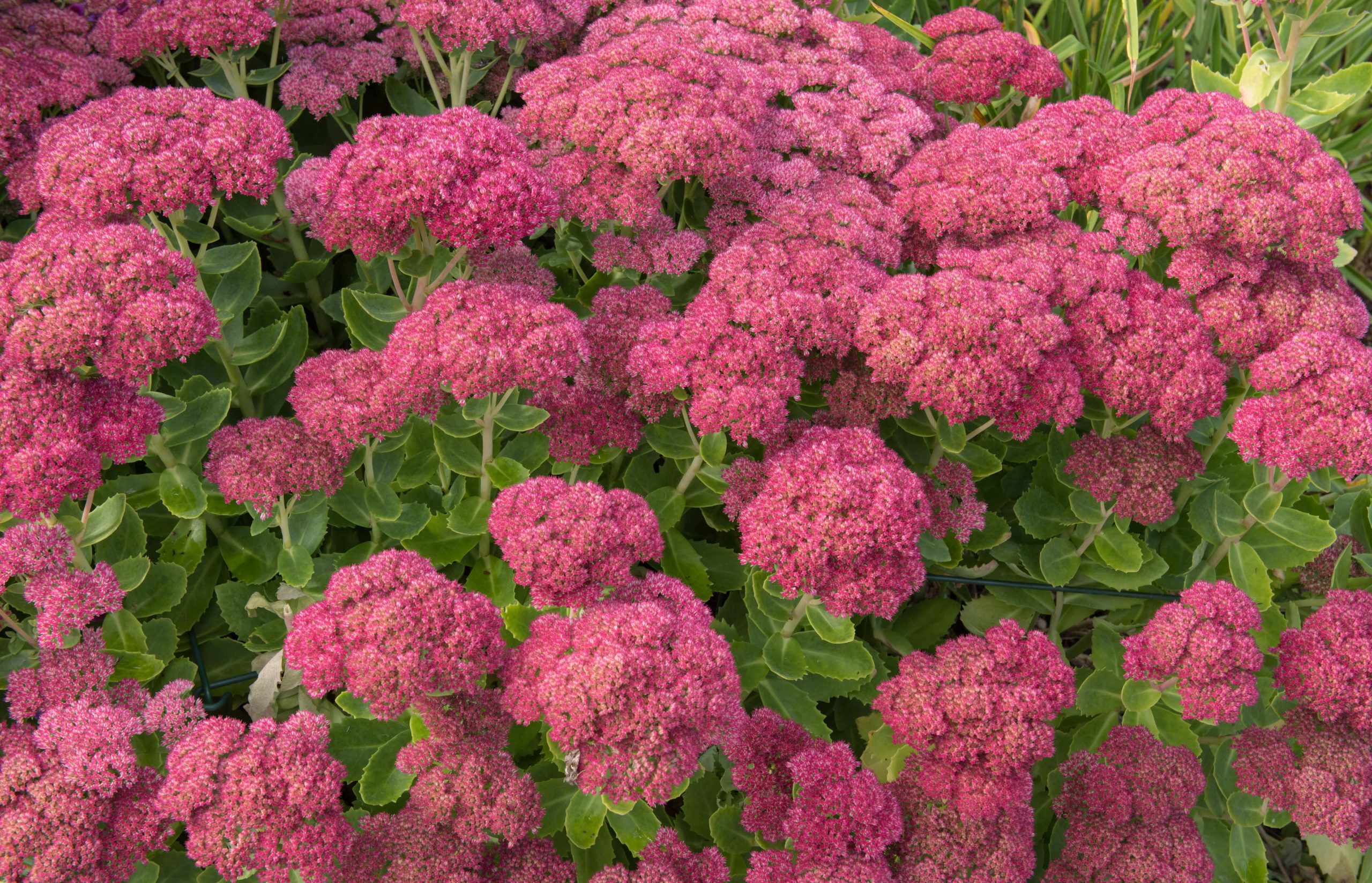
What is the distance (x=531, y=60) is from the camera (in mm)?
3922

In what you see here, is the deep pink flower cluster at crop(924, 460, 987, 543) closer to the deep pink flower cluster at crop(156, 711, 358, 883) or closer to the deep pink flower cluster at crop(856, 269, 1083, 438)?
the deep pink flower cluster at crop(856, 269, 1083, 438)

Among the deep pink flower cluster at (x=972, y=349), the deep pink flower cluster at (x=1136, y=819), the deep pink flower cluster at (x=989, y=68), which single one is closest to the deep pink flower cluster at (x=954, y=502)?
the deep pink flower cluster at (x=972, y=349)

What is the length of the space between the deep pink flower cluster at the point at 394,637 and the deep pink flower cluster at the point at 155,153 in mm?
1210

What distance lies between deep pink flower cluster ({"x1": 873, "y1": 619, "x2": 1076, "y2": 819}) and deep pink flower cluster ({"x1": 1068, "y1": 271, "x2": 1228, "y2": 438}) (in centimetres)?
76

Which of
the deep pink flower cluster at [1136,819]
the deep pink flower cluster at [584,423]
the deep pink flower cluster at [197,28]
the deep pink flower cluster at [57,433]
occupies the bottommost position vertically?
the deep pink flower cluster at [1136,819]

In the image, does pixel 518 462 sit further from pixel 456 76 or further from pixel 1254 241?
pixel 1254 241

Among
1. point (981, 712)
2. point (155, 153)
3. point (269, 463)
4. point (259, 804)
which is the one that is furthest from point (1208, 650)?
point (155, 153)

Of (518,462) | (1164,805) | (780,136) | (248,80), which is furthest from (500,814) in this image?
(248,80)

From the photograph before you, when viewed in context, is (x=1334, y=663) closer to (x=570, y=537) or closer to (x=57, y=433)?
(x=570, y=537)

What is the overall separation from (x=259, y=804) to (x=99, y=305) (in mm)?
1207

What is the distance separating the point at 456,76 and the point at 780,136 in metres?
1.14

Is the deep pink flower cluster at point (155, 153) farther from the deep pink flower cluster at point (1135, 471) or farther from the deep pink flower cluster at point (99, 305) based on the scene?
the deep pink flower cluster at point (1135, 471)

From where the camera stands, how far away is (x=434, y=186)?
2518 millimetres

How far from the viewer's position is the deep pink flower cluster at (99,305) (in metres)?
2.28
